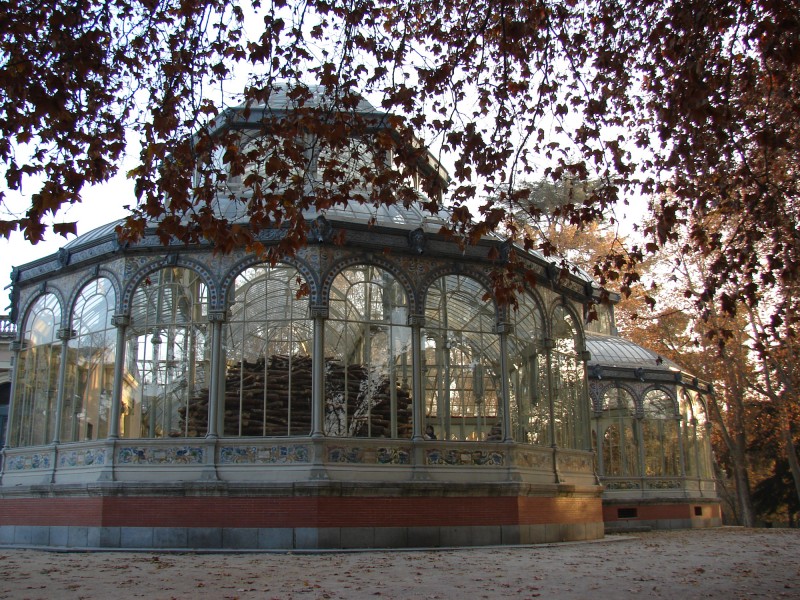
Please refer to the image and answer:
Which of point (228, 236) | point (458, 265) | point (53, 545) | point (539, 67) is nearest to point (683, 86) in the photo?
point (539, 67)

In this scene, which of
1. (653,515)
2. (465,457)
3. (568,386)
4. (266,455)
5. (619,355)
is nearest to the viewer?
(266,455)

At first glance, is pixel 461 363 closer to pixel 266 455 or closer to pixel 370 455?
pixel 370 455

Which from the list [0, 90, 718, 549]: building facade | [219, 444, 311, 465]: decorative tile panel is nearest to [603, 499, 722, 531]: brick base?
[0, 90, 718, 549]: building facade

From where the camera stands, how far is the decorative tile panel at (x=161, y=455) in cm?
1636

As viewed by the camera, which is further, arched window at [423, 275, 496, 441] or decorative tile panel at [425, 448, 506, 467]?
arched window at [423, 275, 496, 441]

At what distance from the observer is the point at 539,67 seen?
11852 millimetres

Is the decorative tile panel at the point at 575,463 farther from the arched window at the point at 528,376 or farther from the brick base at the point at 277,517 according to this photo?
the brick base at the point at 277,517

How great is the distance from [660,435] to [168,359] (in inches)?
743

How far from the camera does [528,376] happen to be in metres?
19.3

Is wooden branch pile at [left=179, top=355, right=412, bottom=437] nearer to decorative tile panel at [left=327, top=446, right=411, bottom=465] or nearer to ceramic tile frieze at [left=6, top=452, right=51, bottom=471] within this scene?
decorative tile panel at [left=327, top=446, right=411, bottom=465]

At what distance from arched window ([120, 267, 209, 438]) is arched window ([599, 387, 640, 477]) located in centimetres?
1677

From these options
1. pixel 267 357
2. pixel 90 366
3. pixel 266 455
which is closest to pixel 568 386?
pixel 267 357

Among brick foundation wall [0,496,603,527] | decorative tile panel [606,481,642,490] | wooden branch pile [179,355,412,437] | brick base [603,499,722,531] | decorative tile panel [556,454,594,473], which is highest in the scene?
wooden branch pile [179,355,412,437]

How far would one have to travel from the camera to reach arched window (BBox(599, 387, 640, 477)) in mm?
29203
